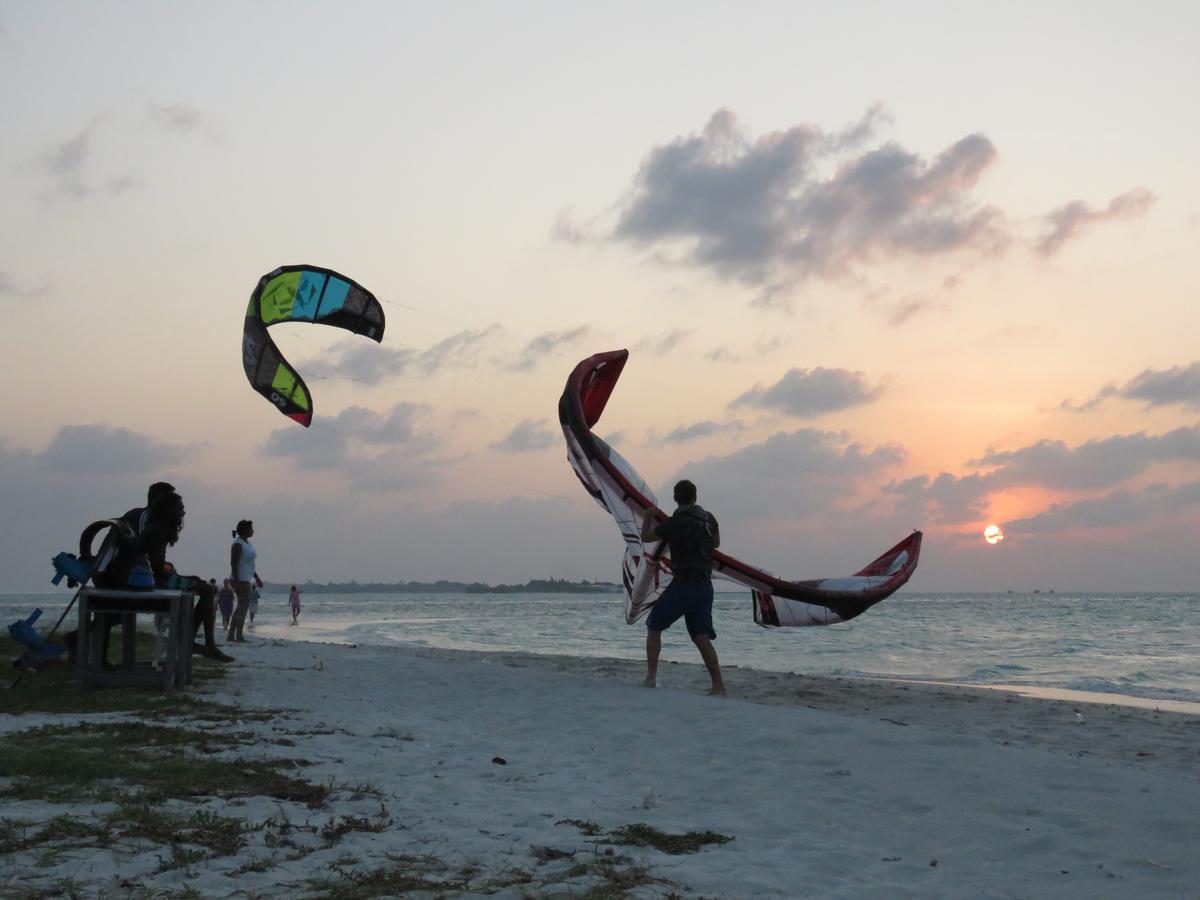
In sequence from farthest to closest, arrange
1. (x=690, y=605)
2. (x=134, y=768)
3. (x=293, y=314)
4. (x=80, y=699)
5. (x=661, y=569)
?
1. (x=293, y=314)
2. (x=661, y=569)
3. (x=690, y=605)
4. (x=80, y=699)
5. (x=134, y=768)

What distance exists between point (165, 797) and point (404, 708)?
360 cm

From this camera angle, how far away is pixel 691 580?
29.8ft

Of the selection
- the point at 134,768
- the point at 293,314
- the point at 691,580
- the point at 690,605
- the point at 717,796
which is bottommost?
the point at 717,796

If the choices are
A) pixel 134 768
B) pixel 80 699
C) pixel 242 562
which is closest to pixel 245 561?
pixel 242 562

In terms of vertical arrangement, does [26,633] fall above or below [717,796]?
above

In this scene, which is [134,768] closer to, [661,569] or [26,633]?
[26,633]

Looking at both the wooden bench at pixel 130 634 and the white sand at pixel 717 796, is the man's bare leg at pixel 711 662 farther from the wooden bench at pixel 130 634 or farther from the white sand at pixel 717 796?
the wooden bench at pixel 130 634

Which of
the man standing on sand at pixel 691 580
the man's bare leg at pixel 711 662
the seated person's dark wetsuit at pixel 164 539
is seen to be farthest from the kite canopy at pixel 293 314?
the man's bare leg at pixel 711 662

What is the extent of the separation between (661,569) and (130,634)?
15.7ft

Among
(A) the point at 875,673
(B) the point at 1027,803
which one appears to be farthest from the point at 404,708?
(A) the point at 875,673

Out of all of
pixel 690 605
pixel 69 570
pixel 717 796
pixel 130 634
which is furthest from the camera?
pixel 690 605

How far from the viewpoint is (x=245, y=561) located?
13.2m

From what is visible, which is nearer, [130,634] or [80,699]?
[80,699]

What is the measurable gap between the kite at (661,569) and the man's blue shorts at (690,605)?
936 mm
